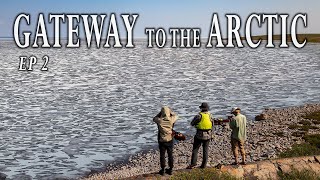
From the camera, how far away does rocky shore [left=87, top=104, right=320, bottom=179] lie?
1001 inches

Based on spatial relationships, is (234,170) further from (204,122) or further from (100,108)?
(100,108)

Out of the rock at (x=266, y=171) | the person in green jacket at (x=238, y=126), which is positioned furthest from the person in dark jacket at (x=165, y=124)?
the rock at (x=266, y=171)

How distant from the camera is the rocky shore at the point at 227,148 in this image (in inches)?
1001

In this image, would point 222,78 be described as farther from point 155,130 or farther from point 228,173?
point 228,173

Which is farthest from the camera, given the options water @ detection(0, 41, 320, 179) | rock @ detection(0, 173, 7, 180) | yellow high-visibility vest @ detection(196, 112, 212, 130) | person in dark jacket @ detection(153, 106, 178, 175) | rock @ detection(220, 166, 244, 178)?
water @ detection(0, 41, 320, 179)

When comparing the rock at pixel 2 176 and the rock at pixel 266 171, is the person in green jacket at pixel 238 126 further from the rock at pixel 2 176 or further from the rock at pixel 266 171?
the rock at pixel 2 176

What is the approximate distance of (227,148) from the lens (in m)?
28.8

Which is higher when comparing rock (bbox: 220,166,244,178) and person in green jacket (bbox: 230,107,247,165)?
person in green jacket (bbox: 230,107,247,165)

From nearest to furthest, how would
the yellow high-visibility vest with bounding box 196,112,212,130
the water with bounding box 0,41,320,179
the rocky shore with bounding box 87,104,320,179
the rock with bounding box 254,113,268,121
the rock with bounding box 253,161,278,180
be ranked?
the yellow high-visibility vest with bounding box 196,112,212,130 < the rock with bounding box 253,161,278,180 < the rocky shore with bounding box 87,104,320,179 < the water with bounding box 0,41,320,179 < the rock with bounding box 254,113,268,121

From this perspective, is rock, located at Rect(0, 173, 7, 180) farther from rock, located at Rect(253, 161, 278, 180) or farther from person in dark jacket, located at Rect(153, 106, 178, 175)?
rock, located at Rect(253, 161, 278, 180)

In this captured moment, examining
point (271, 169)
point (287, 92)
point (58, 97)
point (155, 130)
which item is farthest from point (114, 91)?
point (271, 169)

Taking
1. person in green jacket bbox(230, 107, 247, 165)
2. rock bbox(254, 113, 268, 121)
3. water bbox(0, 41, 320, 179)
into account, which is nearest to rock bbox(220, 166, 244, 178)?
person in green jacket bbox(230, 107, 247, 165)

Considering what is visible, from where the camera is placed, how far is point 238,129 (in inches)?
728

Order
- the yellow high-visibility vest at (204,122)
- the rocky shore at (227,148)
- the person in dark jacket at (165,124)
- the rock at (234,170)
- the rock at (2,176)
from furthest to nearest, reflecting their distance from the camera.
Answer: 1. the rocky shore at (227,148)
2. the rock at (2,176)
3. the rock at (234,170)
4. the yellow high-visibility vest at (204,122)
5. the person in dark jacket at (165,124)
